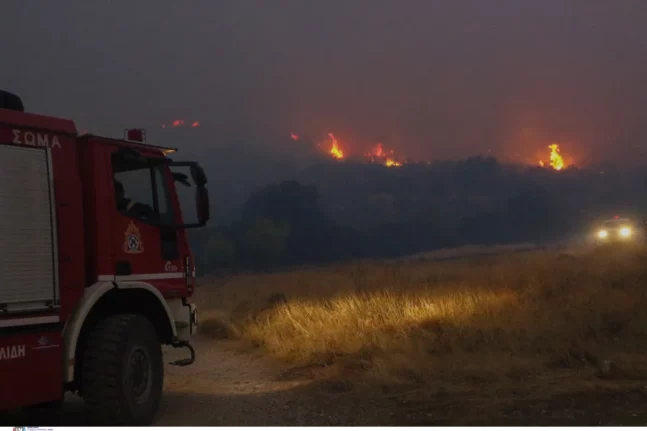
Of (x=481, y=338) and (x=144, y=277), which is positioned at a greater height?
(x=144, y=277)

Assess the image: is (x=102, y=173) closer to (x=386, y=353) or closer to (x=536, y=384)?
(x=386, y=353)

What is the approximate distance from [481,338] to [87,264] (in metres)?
6.12

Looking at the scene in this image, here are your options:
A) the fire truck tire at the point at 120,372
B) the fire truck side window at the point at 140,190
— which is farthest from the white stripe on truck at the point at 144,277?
the fire truck side window at the point at 140,190

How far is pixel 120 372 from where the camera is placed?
21.3 feet

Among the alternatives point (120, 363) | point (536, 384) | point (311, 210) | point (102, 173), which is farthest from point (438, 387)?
point (311, 210)

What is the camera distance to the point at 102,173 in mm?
6809

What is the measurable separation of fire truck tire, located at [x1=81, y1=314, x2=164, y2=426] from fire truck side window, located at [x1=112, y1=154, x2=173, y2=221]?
46.3 inches

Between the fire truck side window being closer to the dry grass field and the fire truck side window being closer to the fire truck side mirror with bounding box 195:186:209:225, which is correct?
the fire truck side mirror with bounding box 195:186:209:225

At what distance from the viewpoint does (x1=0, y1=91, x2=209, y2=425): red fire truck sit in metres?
5.86

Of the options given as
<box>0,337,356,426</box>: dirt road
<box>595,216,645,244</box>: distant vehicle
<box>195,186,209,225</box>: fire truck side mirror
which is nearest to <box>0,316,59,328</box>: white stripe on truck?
<box>0,337,356,426</box>: dirt road

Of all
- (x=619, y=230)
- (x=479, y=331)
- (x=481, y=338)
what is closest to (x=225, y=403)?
Answer: (x=481, y=338)

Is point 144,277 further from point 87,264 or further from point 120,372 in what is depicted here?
point 120,372

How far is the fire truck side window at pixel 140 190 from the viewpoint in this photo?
7051mm

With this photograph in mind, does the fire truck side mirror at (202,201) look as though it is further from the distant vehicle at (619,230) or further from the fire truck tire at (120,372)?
the distant vehicle at (619,230)
